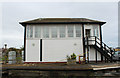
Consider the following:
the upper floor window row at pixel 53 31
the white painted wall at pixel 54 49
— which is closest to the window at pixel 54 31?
the upper floor window row at pixel 53 31

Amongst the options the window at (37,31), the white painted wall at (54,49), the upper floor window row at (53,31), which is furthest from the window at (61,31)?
the window at (37,31)

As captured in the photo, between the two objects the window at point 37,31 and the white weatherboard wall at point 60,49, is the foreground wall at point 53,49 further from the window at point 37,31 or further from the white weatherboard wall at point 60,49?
the window at point 37,31

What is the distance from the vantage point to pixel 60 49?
1084cm

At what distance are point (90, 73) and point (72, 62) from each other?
2.60m

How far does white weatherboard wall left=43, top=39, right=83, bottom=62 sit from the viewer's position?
10766mm

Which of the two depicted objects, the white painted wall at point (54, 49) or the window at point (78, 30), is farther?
the window at point (78, 30)

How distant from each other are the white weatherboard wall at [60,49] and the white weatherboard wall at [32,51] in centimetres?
79

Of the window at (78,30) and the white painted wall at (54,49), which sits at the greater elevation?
the window at (78,30)

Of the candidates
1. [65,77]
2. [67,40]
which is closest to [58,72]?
[65,77]

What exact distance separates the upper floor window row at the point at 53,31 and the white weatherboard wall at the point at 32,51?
0.84 m

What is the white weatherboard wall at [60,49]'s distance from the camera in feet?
35.3

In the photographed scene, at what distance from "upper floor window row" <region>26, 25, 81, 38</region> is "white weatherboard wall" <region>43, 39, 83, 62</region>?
0.72 m

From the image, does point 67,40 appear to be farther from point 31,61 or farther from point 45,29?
point 31,61

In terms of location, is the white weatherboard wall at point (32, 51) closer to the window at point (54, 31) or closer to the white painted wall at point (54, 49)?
the white painted wall at point (54, 49)
